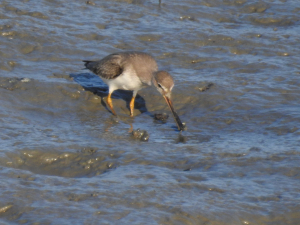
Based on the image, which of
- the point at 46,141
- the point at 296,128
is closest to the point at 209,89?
the point at 296,128

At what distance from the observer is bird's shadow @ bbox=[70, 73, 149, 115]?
970cm

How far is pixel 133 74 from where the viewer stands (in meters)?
9.00

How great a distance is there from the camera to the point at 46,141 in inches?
293

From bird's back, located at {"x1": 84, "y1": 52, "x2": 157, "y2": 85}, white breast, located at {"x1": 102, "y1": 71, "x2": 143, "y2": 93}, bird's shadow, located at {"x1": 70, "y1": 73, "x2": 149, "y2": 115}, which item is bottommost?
bird's shadow, located at {"x1": 70, "y1": 73, "x2": 149, "y2": 115}

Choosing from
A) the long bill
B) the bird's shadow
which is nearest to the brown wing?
the bird's shadow

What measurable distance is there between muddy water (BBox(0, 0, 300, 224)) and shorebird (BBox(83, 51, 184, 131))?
0.47 meters

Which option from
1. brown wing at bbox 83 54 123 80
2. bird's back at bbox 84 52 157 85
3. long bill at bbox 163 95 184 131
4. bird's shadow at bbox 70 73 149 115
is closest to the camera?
long bill at bbox 163 95 184 131

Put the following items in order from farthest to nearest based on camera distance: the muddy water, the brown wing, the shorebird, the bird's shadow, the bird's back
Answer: the bird's shadow → the brown wing → the bird's back → the shorebird → the muddy water

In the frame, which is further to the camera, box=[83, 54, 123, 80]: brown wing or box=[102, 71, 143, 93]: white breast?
box=[83, 54, 123, 80]: brown wing

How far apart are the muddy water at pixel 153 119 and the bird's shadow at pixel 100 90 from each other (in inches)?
1.1

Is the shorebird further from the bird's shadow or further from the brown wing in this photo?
the bird's shadow

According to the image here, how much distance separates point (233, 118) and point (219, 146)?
1.34 metres

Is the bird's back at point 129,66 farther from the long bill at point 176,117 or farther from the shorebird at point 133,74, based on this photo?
the long bill at point 176,117

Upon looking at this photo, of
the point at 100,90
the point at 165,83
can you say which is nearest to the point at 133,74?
the point at 165,83
